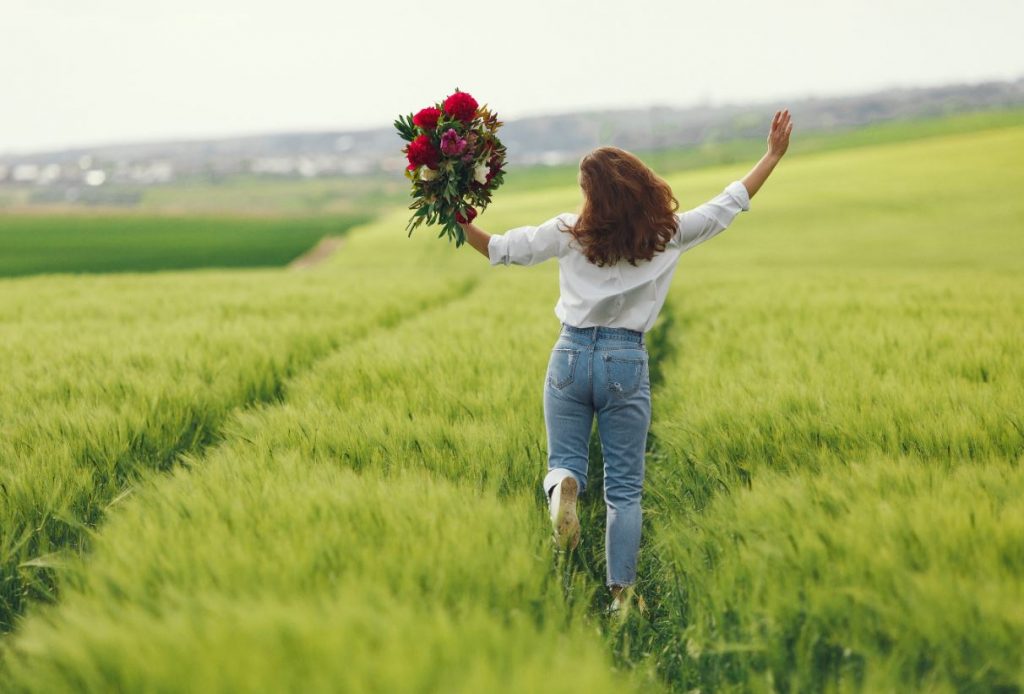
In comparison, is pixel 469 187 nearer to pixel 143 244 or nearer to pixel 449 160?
pixel 449 160

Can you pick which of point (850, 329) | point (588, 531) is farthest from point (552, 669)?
point (850, 329)

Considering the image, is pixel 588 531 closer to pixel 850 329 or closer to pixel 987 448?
pixel 987 448

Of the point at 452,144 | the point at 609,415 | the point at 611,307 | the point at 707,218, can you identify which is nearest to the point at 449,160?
the point at 452,144

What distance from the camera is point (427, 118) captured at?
289cm

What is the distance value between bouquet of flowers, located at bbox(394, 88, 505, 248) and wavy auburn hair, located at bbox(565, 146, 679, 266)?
0.46 meters

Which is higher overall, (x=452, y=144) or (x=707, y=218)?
(x=452, y=144)

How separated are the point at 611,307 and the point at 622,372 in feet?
0.86

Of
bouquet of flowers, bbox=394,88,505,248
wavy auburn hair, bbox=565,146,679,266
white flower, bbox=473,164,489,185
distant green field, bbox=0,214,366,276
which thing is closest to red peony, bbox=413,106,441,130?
bouquet of flowers, bbox=394,88,505,248

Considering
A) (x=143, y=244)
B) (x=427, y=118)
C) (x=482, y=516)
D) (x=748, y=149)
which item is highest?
(x=748, y=149)

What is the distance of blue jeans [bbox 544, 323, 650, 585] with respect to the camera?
272cm

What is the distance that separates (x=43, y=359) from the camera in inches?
200

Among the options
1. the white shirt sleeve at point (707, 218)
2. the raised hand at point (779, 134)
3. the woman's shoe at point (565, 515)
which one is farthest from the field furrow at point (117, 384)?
the raised hand at point (779, 134)

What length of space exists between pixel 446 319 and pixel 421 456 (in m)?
4.31

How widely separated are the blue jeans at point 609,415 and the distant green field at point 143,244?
24877 millimetres
